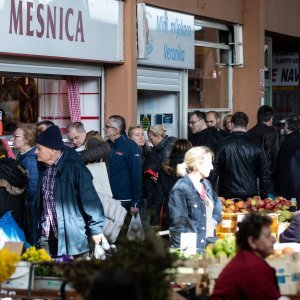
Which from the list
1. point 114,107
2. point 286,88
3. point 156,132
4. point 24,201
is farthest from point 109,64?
point 286,88

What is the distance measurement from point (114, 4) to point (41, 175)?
6.22 m

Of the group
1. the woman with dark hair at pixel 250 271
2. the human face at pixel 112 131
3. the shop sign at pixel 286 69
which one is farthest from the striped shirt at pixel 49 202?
the shop sign at pixel 286 69

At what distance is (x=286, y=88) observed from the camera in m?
25.1

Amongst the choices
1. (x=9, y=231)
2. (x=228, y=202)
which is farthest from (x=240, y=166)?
(x=9, y=231)

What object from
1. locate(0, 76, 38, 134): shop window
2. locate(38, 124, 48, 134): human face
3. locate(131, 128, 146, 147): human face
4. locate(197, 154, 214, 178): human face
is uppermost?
locate(0, 76, 38, 134): shop window

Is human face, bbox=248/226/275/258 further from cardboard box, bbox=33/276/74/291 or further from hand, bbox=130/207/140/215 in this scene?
hand, bbox=130/207/140/215

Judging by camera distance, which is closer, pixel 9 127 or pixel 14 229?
pixel 14 229

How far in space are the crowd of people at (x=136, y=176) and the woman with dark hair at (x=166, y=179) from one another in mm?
12

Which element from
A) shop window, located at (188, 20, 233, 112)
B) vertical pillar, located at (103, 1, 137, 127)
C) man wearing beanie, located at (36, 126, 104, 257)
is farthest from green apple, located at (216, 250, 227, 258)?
shop window, located at (188, 20, 233, 112)

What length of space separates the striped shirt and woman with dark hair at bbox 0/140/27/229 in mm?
1323

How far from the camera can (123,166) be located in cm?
1215

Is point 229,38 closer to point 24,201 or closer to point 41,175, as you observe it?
point 24,201

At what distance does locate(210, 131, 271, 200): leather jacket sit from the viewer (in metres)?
12.2

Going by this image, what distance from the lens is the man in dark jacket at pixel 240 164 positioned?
12.2 meters
